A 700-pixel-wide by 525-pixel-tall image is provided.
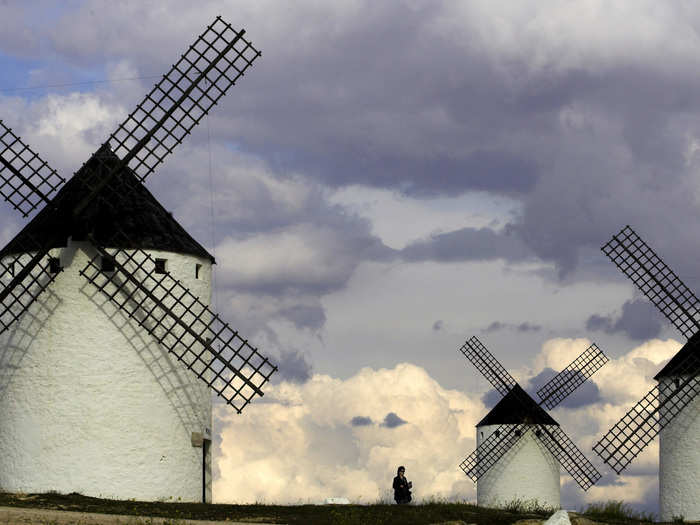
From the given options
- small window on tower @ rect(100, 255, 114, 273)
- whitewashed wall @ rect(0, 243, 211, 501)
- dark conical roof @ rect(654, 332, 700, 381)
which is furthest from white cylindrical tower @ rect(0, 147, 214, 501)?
dark conical roof @ rect(654, 332, 700, 381)

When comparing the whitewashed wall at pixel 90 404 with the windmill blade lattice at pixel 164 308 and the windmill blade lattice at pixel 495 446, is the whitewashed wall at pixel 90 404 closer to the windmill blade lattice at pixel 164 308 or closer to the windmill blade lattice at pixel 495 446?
the windmill blade lattice at pixel 164 308

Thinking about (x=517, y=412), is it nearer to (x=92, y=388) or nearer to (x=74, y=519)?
(x=92, y=388)

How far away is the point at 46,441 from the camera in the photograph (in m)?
22.9

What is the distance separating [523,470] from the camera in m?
38.1

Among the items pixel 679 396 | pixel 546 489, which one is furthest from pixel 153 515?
pixel 546 489

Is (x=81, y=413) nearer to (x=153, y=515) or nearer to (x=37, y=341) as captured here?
(x=37, y=341)

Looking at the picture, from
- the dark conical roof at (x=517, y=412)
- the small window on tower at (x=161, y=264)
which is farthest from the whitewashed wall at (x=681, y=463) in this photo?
the small window on tower at (x=161, y=264)

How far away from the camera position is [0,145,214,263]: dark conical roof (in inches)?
912

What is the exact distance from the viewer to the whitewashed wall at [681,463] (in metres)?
29.6

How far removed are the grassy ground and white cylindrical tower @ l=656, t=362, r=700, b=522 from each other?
25.5 ft

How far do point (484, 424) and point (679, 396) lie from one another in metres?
10.5

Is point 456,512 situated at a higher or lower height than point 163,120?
lower

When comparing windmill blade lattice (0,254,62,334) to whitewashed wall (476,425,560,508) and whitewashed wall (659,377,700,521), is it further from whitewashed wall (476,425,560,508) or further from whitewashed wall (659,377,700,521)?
whitewashed wall (476,425,560,508)

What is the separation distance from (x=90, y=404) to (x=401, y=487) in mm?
6587
